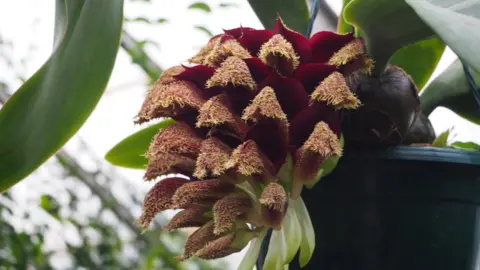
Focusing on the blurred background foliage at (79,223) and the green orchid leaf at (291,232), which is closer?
the green orchid leaf at (291,232)

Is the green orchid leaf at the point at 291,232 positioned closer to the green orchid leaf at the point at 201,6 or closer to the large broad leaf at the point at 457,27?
the large broad leaf at the point at 457,27

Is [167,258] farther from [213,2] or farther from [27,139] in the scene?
[27,139]

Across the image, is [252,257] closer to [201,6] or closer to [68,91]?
[68,91]

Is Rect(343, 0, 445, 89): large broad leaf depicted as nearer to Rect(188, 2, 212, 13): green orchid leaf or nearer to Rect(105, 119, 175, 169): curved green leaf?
Rect(105, 119, 175, 169): curved green leaf

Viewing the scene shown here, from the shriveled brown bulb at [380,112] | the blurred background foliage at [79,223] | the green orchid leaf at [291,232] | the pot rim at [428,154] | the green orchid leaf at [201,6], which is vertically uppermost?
the green orchid leaf at [201,6]

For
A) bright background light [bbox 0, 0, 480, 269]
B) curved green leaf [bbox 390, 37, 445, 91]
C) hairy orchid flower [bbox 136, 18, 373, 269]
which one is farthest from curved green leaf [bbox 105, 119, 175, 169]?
bright background light [bbox 0, 0, 480, 269]

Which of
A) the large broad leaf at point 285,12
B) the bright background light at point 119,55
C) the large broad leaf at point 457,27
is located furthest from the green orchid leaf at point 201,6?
the large broad leaf at point 457,27

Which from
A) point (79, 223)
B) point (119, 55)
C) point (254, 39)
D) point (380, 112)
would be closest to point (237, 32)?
point (254, 39)

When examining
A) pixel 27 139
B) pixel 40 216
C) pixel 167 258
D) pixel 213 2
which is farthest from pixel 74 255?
pixel 27 139
